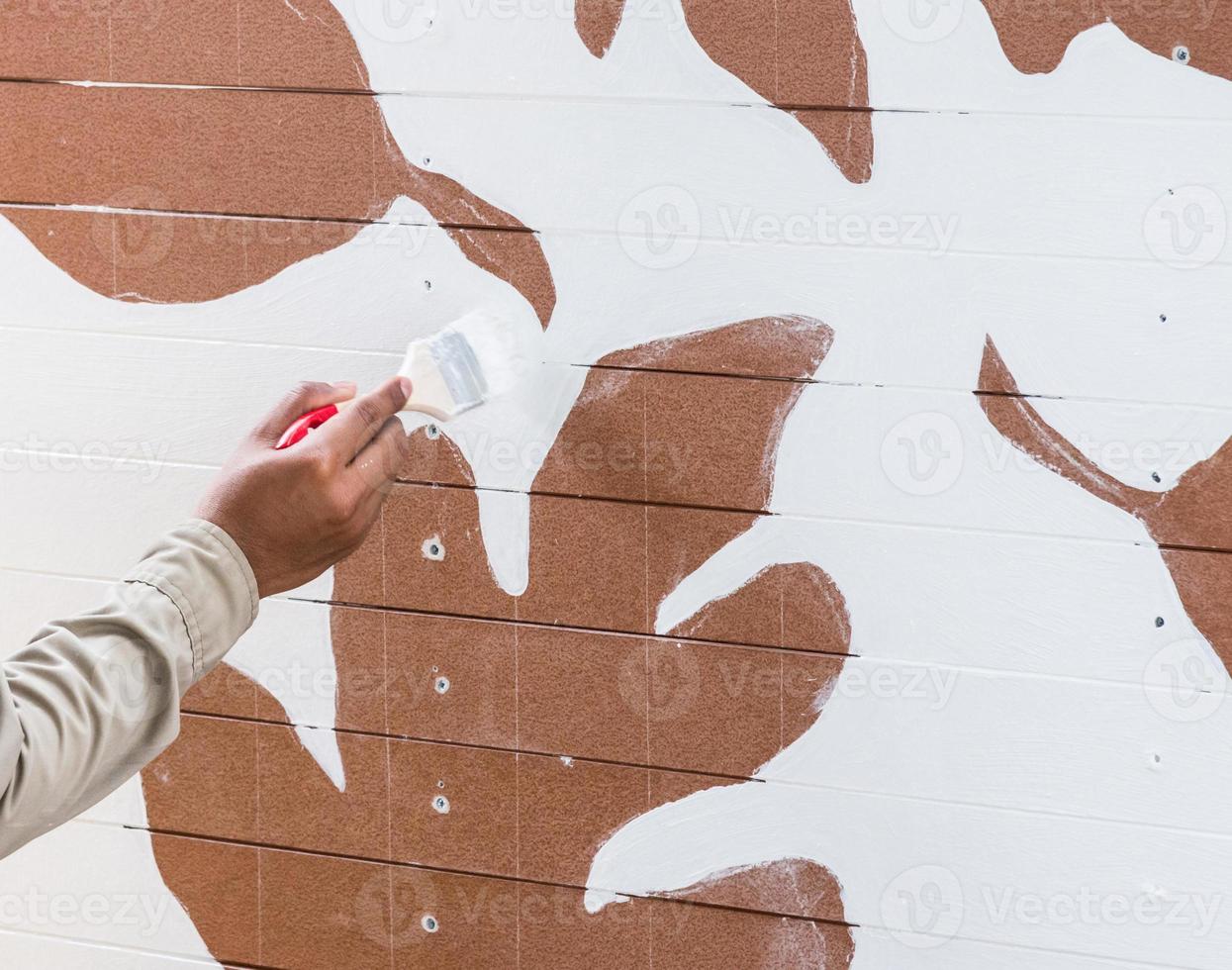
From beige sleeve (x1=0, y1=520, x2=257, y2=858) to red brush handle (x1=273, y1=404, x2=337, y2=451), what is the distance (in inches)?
6.7

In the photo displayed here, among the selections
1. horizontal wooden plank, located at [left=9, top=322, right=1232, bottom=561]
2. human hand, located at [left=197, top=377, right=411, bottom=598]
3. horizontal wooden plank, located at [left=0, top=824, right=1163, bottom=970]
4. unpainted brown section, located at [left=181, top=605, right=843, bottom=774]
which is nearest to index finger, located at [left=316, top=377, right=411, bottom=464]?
human hand, located at [left=197, top=377, right=411, bottom=598]

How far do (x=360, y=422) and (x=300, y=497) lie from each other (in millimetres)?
128

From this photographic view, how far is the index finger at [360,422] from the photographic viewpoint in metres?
1.22

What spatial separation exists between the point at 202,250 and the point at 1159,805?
1424mm

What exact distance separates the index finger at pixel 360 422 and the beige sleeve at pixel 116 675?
0.48 ft

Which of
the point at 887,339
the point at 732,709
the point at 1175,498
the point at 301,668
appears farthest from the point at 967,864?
the point at 301,668

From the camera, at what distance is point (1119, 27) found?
138 cm

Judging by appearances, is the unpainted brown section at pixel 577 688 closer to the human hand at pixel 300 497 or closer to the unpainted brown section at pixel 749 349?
the unpainted brown section at pixel 749 349

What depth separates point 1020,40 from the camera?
141cm

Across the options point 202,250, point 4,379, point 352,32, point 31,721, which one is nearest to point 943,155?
point 352,32

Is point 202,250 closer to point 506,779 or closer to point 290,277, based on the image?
point 290,277

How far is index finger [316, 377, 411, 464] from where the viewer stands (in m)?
1.22

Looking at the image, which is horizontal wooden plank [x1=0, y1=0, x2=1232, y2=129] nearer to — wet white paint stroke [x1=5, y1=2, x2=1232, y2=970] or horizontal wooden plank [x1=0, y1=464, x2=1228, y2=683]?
wet white paint stroke [x1=5, y1=2, x2=1232, y2=970]

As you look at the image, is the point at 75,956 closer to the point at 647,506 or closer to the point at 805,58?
the point at 647,506
